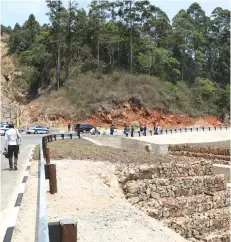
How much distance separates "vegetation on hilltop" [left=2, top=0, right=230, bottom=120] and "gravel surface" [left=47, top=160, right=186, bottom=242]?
165 feet

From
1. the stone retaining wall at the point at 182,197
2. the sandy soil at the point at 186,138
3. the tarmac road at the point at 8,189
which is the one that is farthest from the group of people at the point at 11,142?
the sandy soil at the point at 186,138

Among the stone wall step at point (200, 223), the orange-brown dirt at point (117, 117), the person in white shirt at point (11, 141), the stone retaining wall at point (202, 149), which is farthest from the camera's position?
the orange-brown dirt at point (117, 117)

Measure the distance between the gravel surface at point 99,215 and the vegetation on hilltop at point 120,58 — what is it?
5032 centimetres

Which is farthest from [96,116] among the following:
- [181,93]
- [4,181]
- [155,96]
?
[4,181]

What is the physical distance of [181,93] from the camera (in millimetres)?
71688

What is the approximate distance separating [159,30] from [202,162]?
65.1 metres

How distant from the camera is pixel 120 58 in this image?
251 ft

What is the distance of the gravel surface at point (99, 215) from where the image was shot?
26.6 ft

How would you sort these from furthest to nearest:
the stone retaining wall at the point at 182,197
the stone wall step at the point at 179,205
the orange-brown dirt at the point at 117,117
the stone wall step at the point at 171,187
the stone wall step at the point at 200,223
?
the orange-brown dirt at the point at 117,117, the stone wall step at the point at 171,187, the stone retaining wall at the point at 182,197, the stone wall step at the point at 179,205, the stone wall step at the point at 200,223

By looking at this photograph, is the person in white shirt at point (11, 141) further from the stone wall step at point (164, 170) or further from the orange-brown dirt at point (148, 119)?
the orange-brown dirt at point (148, 119)

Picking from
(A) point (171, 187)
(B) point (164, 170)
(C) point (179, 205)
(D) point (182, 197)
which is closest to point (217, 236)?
(C) point (179, 205)

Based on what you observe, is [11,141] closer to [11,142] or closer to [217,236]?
[11,142]

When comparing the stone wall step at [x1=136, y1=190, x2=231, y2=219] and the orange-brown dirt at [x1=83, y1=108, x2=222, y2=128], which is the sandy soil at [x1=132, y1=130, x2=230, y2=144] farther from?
the stone wall step at [x1=136, y1=190, x2=231, y2=219]

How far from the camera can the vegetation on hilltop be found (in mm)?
66625
